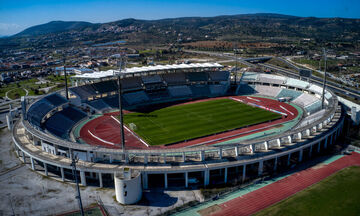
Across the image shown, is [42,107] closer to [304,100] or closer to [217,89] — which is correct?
[217,89]

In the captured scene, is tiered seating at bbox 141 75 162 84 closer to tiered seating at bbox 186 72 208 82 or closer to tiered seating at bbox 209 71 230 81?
tiered seating at bbox 186 72 208 82

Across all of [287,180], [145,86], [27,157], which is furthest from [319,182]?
[145,86]

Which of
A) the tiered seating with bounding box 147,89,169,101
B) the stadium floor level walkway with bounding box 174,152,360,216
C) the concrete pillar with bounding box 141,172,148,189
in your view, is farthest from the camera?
the tiered seating with bounding box 147,89,169,101

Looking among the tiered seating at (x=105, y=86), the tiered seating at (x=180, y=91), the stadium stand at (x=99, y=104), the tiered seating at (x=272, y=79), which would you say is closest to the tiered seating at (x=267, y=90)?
the tiered seating at (x=272, y=79)

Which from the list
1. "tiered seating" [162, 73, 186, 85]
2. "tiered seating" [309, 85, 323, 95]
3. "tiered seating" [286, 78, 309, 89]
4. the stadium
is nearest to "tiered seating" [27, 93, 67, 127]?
the stadium

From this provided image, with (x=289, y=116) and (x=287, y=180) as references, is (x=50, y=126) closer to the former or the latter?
(x=287, y=180)

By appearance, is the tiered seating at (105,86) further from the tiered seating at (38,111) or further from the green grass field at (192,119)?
the tiered seating at (38,111)
